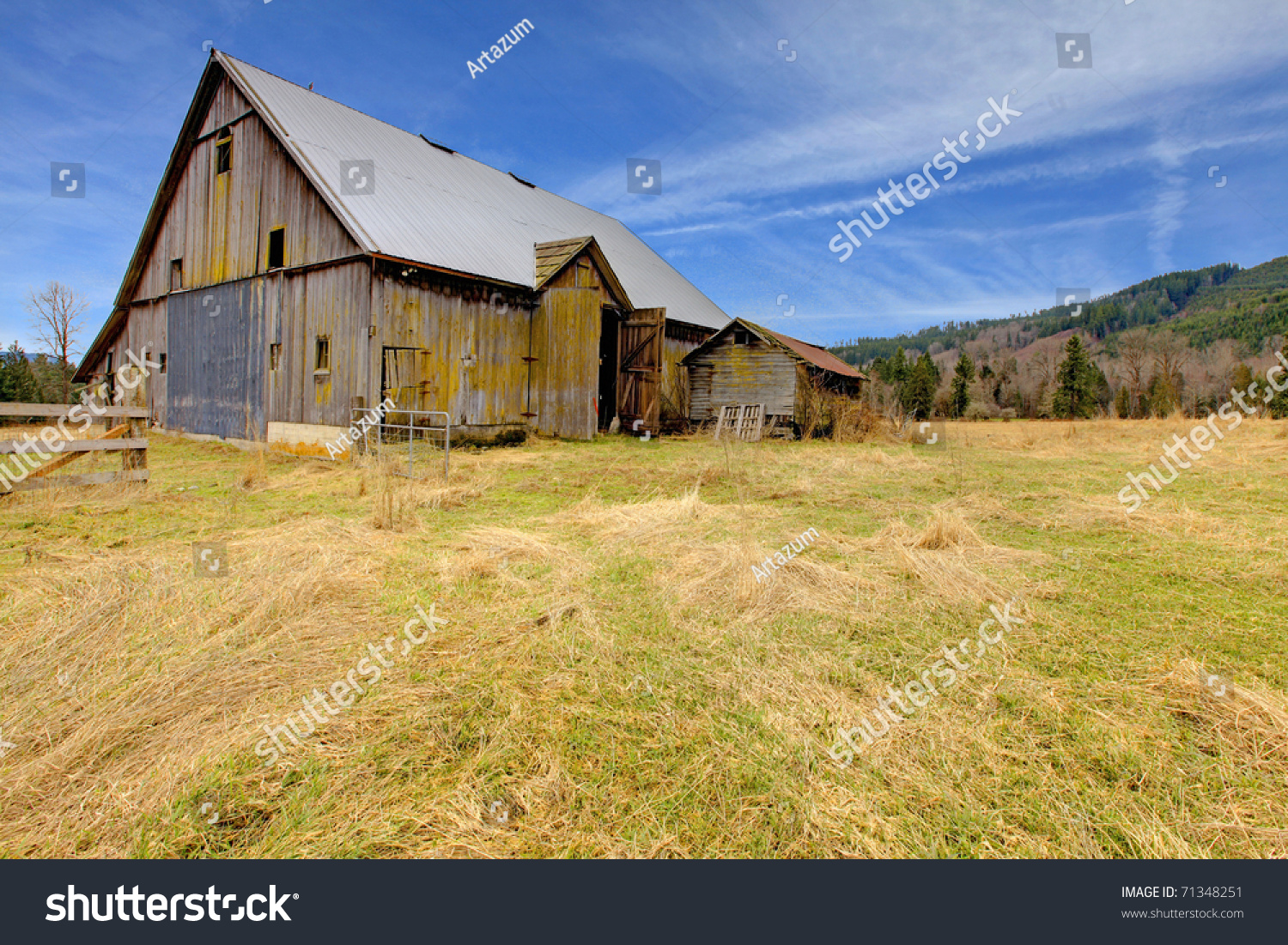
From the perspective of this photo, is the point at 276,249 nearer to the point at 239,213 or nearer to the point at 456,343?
the point at 239,213

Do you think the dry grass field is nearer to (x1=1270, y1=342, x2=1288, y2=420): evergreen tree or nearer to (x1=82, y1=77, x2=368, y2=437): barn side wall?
(x1=82, y1=77, x2=368, y2=437): barn side wall

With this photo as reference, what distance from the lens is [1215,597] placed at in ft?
15.8

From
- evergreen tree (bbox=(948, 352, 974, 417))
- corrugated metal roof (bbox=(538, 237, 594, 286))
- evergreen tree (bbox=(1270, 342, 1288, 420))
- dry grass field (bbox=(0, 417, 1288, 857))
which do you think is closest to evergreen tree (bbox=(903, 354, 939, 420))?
evergreen tree (bbox=(948, 352, 974, 417))

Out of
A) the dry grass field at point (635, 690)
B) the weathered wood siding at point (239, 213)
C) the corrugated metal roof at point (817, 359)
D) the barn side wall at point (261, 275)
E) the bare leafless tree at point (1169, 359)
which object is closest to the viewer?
the dry grass field at point (635, 690)

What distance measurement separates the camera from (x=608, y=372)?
874 inches

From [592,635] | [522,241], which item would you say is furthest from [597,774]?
[522,241]

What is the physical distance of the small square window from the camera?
52.0 ft

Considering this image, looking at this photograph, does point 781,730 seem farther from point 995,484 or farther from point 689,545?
point 995,484

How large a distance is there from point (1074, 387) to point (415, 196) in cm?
5543

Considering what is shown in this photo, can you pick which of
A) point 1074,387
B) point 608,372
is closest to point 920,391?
point 1074,387

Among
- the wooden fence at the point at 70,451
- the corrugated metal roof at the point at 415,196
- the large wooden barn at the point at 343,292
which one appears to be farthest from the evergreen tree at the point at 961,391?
the wooden fence at the point at 70,451

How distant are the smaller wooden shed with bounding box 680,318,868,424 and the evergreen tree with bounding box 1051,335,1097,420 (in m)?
39.0

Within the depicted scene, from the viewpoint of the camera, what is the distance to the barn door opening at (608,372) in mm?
21594

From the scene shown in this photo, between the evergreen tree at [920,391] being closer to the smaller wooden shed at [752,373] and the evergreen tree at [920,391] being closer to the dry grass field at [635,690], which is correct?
the smaller wooden shed at [752,373]
